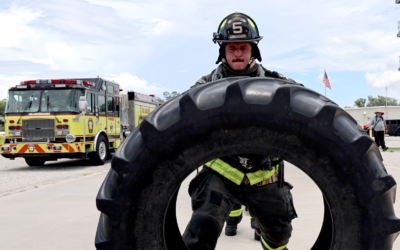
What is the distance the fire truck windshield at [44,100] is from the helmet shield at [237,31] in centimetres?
892

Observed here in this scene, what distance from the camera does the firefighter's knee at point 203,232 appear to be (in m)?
2.11

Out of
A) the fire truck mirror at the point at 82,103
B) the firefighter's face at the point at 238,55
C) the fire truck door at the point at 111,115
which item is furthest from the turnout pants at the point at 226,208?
the fire truck door at the point at 111,115

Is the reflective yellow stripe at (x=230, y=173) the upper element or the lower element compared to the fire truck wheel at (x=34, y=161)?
upper

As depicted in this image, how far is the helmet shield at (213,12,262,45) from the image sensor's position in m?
2.56

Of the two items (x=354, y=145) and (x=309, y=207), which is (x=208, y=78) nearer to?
(x=354, y=145)

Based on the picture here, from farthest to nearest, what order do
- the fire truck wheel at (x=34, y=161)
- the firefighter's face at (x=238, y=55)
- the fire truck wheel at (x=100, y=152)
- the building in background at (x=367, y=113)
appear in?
the building in background at (x=367, y=113) < the fire truck wheel at (x=34, y=161) < the fire truck wheel at (x=100, y=152) < the firefighter's face at (x=238, y=55)

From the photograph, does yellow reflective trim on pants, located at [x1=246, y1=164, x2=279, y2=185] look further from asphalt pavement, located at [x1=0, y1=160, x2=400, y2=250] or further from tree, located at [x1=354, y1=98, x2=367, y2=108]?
tree, located at [x1=354, y1=98, x2=367, y2=108]

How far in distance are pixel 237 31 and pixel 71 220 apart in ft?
10.2

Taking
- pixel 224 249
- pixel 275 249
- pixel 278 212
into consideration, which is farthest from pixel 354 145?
pixel 224 249

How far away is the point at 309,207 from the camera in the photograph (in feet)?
15.2

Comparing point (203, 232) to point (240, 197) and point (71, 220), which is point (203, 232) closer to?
point (240, 197)

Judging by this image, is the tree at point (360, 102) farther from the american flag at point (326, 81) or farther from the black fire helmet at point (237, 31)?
the black fire helmet at point (237, 31)

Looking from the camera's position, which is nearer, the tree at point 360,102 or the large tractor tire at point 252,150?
the large tractor tire at point 252,150

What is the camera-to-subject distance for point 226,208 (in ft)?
7.17
